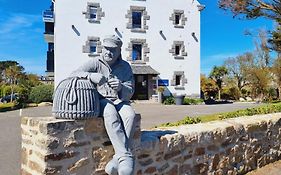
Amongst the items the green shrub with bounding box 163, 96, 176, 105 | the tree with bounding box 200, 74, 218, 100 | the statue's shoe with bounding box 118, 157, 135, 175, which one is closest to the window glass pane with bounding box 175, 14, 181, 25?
the green shrub with bounding box 163, 96, 176, 105

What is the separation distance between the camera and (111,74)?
3502mm

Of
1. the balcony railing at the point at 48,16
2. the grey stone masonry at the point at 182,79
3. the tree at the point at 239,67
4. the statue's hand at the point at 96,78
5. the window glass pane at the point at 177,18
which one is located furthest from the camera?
the tree at the point at 239,67

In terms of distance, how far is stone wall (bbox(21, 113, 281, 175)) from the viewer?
9.74ft

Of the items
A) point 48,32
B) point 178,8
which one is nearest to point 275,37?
point 178,8

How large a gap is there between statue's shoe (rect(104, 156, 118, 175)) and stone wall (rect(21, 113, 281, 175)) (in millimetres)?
182

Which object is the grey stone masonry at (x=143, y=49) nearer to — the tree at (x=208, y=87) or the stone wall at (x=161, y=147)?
the tree at (x=208, y=87)

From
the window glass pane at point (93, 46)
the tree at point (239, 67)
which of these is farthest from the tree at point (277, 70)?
the window glass pane at point (93, 46)

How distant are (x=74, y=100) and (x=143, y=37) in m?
22.7

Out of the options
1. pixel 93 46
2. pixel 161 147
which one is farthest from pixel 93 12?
pixel 161 147

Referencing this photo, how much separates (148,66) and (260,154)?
63.5 feet

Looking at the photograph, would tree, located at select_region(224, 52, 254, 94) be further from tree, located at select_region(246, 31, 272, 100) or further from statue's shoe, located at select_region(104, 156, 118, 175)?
statue's shoe, located at select_region(104, 156, 118, 175)

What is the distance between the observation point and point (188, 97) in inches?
1025

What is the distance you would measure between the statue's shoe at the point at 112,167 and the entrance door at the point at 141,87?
2204 centimetres

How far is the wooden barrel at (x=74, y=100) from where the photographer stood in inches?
119
